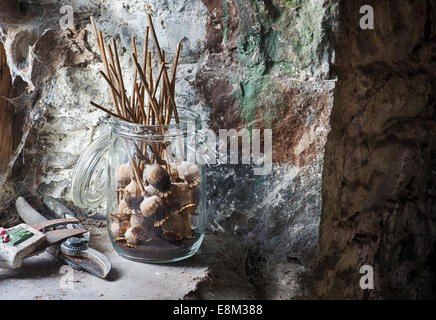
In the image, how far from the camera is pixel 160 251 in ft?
3.05

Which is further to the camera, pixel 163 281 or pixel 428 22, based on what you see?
pixel 428 22

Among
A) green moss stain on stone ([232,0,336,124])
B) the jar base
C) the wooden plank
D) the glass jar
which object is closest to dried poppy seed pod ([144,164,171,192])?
the glass jar

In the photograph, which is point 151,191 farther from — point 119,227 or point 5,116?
point 5,116

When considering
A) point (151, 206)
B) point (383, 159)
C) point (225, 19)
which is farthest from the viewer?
point (383, 159)

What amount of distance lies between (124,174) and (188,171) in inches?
4.5

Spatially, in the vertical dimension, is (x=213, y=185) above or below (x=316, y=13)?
below

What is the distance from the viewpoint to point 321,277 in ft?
3.28

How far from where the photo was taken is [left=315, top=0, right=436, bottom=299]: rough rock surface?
98 centimetres

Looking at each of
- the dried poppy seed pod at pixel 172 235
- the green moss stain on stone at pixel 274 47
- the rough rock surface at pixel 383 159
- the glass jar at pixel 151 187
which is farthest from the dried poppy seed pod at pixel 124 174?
the rough rock surface at pixel 383 159

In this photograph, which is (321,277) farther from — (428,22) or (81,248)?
(428,22)

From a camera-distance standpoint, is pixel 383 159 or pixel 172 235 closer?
pixel 172 235

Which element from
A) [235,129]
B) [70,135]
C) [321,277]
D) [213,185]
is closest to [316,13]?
[235,129]

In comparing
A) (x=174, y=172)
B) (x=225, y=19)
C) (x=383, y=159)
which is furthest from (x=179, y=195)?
(x=383, y=159)
